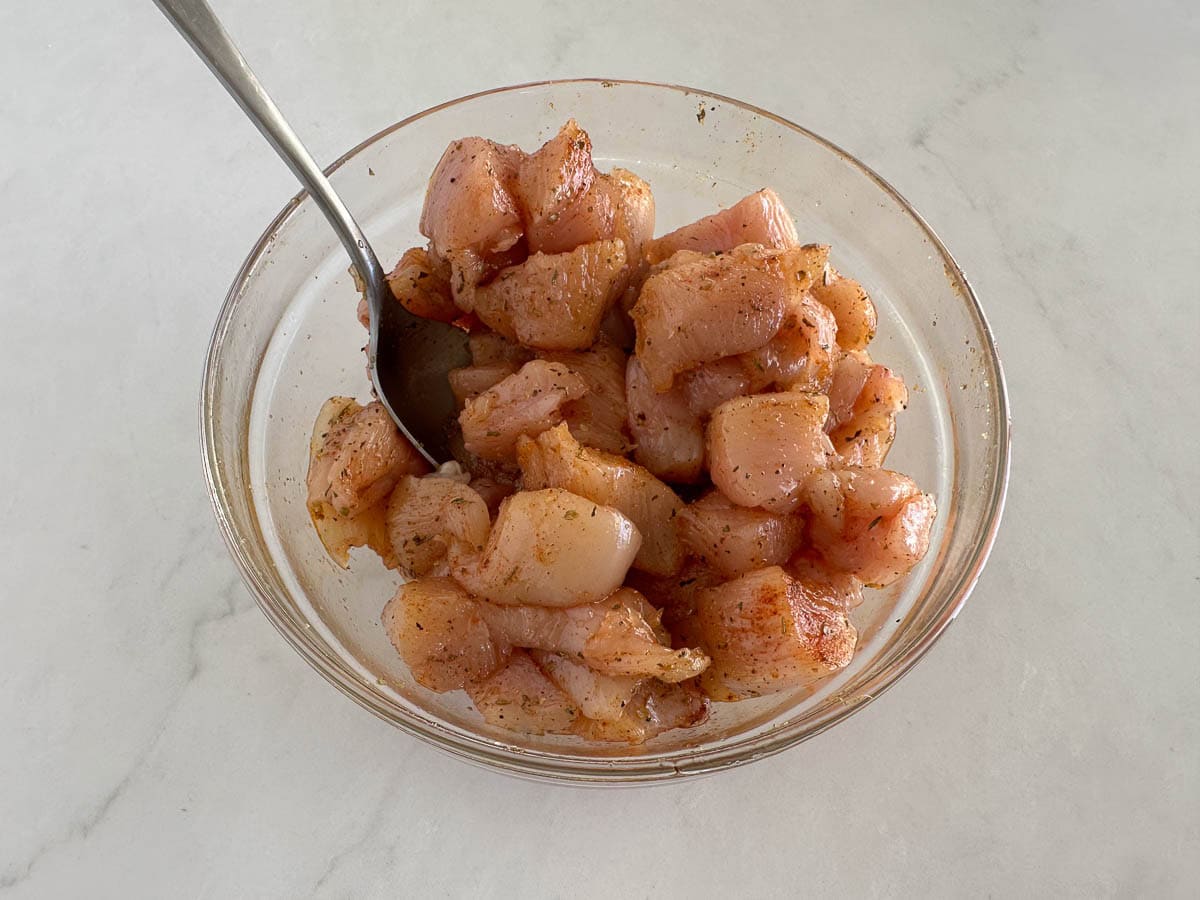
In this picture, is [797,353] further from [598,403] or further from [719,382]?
[598,403]

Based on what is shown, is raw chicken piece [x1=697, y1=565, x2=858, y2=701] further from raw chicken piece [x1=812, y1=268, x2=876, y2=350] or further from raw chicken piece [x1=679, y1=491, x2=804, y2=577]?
raw chicken piece [x1=812, y1=268, x2=876, y2=350]

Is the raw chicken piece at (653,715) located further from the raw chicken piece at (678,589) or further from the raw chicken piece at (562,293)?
the raw chicken piece at (562,293)

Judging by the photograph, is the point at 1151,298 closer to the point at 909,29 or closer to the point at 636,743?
the point at 909,29

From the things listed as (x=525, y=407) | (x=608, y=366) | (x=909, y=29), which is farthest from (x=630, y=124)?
(x=909, y=29)

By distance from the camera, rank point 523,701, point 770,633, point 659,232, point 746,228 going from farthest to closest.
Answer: point 659,232 < point 746,228 < point 523,701 < point 770,633

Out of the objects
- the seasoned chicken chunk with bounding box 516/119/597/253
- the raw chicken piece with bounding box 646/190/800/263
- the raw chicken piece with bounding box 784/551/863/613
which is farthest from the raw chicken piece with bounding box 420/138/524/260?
the raw chicken piece with bounding box 784/551/863/613

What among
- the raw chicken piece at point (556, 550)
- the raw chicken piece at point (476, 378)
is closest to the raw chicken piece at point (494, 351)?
the raw chicken piece at point (476, 378)

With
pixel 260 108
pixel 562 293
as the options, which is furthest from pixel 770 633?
pixel 260 108
